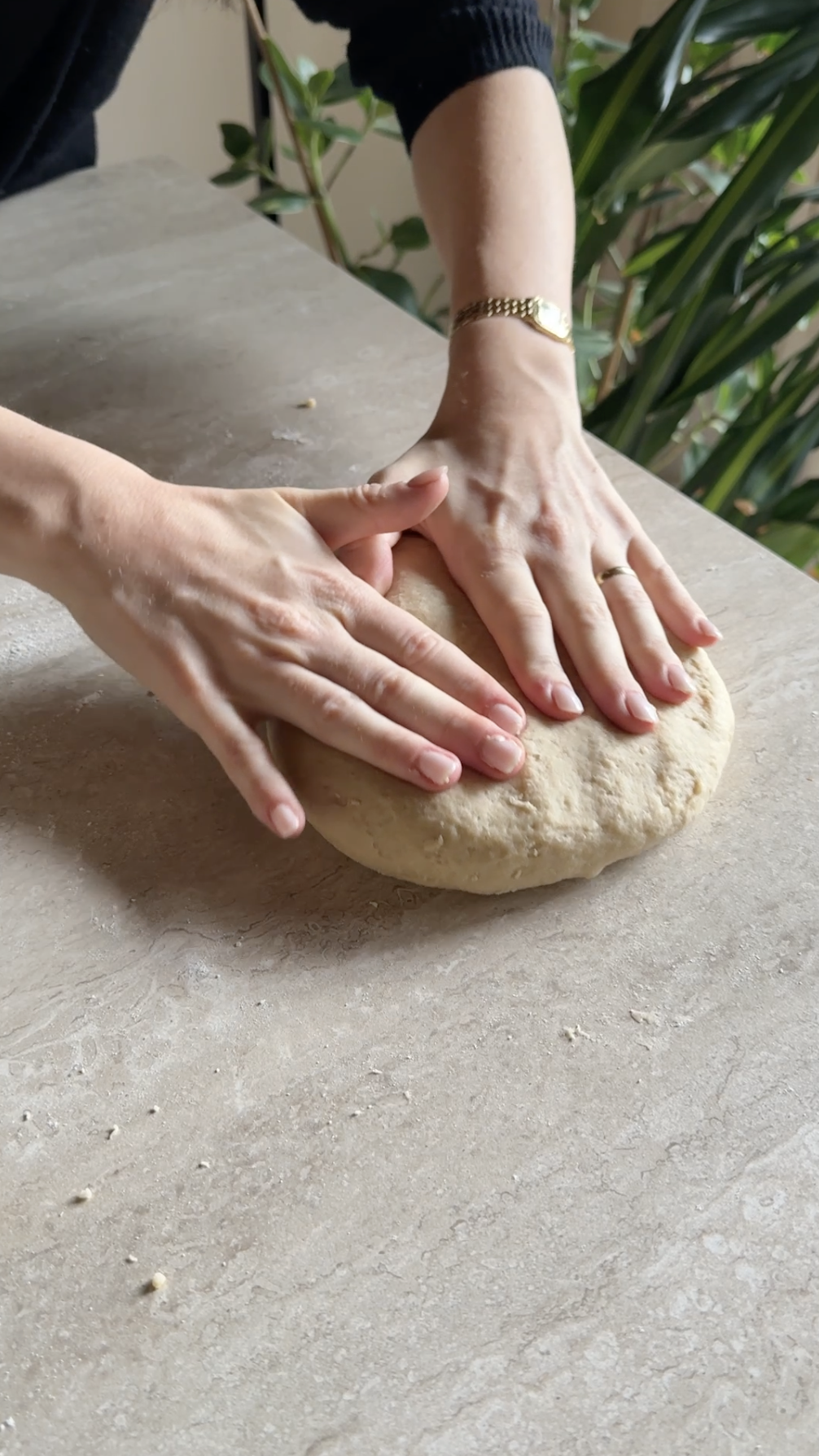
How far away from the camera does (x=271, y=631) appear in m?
0.86

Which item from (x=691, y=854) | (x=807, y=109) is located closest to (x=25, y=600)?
(x=691, y=854)

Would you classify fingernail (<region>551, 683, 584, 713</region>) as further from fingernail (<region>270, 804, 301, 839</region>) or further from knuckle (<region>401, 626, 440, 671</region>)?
fingernail (<region>270, 804, 301, 839</region>)

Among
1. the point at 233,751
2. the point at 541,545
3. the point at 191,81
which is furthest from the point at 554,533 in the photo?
the point at 191,81

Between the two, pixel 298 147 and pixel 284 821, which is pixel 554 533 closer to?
pixel 284 821

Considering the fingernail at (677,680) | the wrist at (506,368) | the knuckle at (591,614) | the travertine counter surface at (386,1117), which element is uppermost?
the wrist at (506,368)

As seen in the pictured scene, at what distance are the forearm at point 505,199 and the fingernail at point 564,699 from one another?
0.37 metres

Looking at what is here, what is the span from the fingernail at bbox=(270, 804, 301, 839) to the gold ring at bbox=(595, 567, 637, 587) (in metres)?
0.35

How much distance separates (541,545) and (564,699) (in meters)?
0.16

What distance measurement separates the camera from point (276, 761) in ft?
2.95

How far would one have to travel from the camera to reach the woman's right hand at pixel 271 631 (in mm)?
835

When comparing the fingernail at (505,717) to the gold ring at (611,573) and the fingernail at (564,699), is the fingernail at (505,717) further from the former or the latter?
the gold ring at (611,573)

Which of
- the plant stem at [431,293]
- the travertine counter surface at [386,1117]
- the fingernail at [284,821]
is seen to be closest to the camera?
the travertine counter surface at [386,1117]

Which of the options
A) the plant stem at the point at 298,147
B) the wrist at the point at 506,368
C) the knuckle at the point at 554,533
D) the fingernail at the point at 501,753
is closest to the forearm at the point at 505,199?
the wrist at the point at 506,368

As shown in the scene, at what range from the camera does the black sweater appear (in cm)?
118
